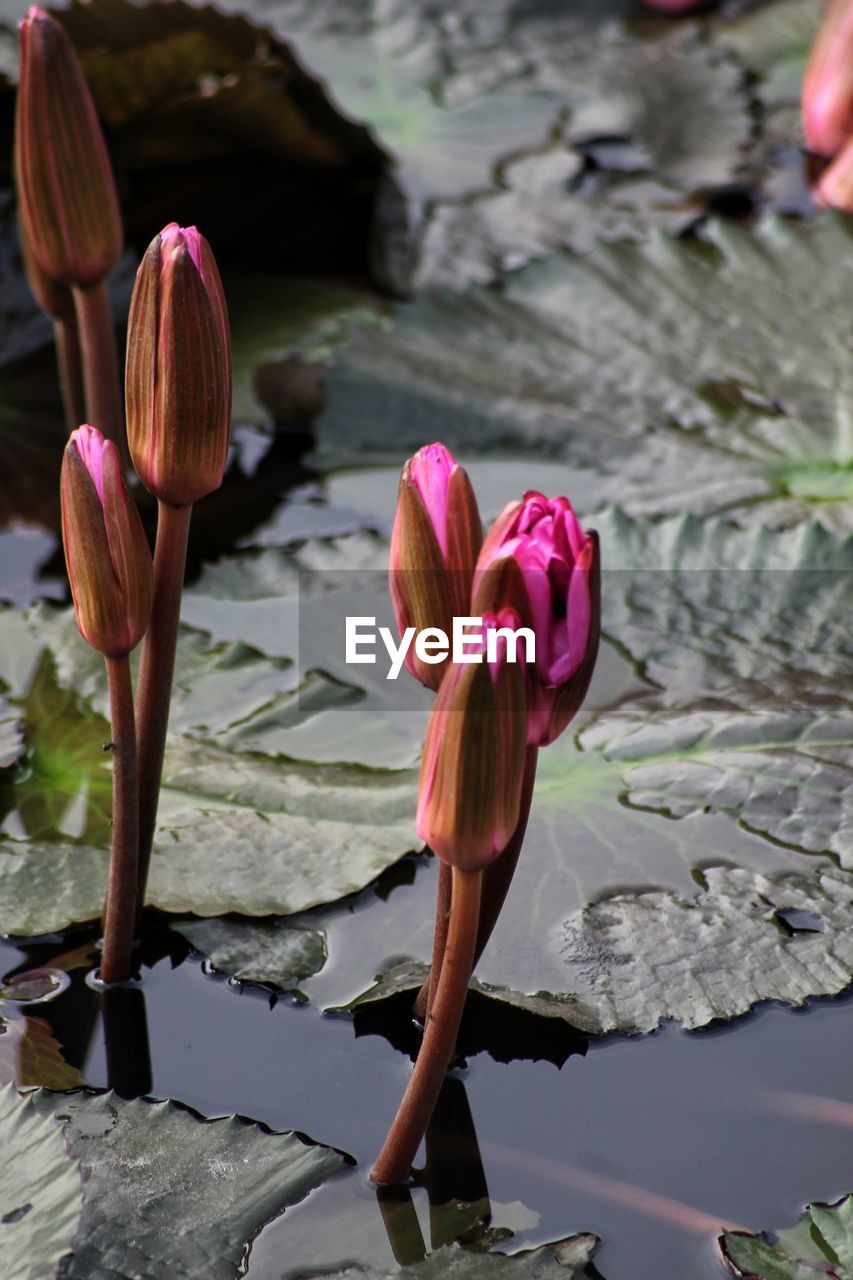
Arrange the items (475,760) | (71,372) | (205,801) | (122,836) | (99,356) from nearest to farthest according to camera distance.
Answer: (475,760)
(122,836)
(205,801)
(99,356)
(71,372)

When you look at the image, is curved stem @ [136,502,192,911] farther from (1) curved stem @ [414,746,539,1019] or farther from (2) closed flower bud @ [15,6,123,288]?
(2) closed flower bud @ [15,6,123,288]

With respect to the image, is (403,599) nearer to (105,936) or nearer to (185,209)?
(105,936)

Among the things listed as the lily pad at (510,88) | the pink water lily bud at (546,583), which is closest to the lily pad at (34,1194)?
the pink water lily bud at (546,583)

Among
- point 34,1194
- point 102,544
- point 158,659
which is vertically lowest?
point 34,1194

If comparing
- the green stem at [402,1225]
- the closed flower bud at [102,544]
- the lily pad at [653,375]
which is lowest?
the green stem at [402,1225]

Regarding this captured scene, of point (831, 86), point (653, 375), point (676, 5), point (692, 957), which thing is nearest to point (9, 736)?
point (692, 957)

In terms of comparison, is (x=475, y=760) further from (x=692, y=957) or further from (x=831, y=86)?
(x=831, y=86)

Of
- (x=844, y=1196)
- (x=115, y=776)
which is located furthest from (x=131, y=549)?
(x=844, y=1196)

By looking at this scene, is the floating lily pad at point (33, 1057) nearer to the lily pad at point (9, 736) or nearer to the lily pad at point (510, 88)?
the lily pad at point (9, 736)
